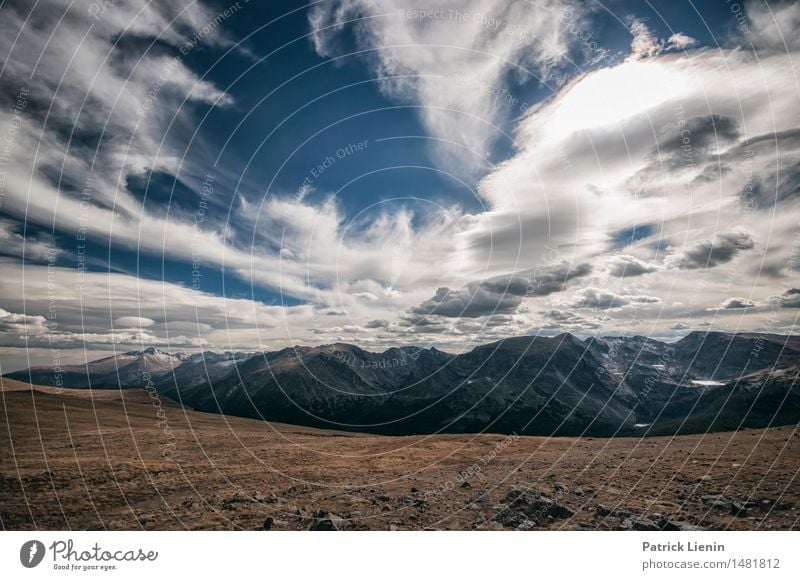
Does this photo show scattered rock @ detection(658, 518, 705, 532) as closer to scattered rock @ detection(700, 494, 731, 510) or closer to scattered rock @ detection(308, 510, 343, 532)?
scattered rock @ detection(700, 494, 731, 510)

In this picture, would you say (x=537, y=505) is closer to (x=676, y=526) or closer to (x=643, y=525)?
(x=643, y=525)

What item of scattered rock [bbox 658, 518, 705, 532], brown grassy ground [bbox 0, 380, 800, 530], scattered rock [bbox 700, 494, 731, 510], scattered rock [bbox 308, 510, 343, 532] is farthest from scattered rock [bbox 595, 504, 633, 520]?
scattered rock [bbox 308, 510, 343, 532]

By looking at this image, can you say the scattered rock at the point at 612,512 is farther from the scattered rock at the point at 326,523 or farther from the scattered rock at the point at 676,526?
the scattered rock at the point at 326,523

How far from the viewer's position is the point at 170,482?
24.3 meters

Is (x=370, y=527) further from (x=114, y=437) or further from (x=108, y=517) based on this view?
(x=114, y=437)
